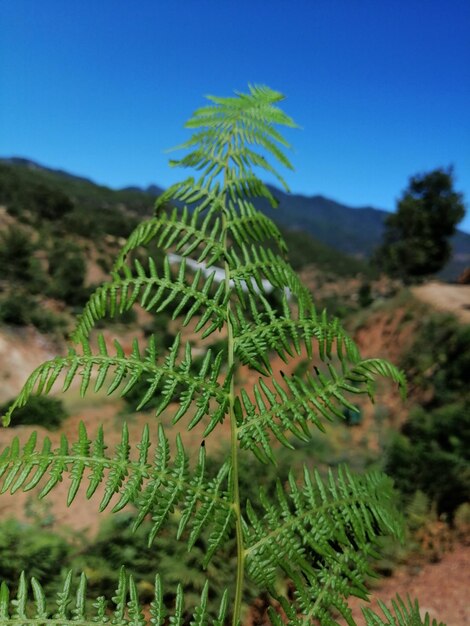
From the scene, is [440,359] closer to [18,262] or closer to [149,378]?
[149,378]

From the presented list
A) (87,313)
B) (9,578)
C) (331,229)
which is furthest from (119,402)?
(331,229)

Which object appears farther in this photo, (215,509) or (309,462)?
(309,462)

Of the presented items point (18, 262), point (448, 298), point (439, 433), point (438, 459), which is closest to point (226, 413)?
point (438, 459)

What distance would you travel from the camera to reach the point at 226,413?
36.8 inches

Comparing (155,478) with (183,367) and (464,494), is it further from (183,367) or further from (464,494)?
(464,494)

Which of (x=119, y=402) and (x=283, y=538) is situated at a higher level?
(x=283, y=538)

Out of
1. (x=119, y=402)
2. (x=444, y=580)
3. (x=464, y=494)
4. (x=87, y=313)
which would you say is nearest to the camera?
(x=87, y=313)

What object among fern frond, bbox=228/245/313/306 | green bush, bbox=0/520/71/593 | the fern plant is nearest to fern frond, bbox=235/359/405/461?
the fern plant

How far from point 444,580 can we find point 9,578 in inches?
145

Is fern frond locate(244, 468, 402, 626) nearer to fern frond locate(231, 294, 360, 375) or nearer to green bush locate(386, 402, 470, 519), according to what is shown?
fern frond locate(231, 294, 360, 375)

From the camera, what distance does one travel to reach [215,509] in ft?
2.97

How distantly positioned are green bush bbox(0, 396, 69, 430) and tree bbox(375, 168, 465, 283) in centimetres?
1960

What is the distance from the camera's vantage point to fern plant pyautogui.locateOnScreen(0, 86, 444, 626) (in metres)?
0.85

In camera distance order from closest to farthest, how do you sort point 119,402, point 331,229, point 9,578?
point 9,578, point 119,402, point 331,229
